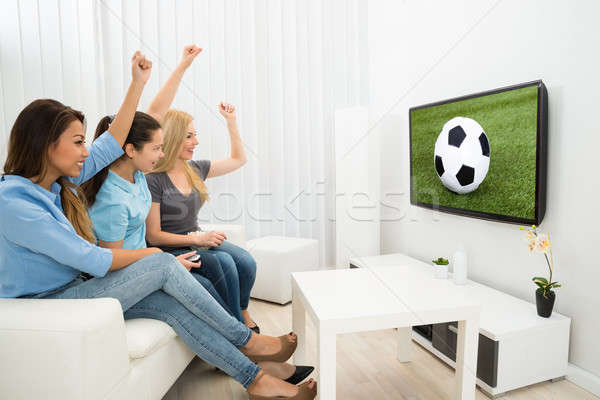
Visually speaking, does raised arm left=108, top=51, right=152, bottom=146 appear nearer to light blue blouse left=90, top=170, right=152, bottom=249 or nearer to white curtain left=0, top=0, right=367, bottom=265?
light blue blouse left=90, top=170, right=152, bottom=249

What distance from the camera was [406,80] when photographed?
2.83 meters

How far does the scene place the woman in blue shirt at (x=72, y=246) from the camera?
3.49 feet

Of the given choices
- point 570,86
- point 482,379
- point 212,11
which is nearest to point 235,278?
point 482,379

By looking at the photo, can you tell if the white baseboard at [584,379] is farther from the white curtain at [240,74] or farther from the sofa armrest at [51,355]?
the white curtain at [240,74]

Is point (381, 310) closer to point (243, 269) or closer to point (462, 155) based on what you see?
point (243, 269)

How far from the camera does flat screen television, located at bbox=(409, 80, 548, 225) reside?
1.71m

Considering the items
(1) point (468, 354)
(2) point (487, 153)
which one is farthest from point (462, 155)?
(1) point (468, 354)

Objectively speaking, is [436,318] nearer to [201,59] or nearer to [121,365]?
[121,365]

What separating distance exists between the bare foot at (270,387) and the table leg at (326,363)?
0.16 m

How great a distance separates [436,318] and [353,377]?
22.8 inches

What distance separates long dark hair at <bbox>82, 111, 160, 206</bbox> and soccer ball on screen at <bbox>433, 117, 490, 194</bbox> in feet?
5.02

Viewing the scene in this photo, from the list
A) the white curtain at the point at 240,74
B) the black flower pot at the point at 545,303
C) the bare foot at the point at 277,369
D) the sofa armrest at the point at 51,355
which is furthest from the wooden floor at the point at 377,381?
the white curtain at the point at 240,74

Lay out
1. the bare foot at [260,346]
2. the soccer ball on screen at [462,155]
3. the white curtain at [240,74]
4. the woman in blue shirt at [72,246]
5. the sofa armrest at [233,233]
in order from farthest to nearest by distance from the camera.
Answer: the white curtain at [240,74], the sofa armrest at [233,233], the soccer ball on screen at [462,155], the bare foot at [260,346], the woman in blue shirt at [72,246]

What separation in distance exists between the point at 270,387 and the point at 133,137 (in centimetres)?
103
